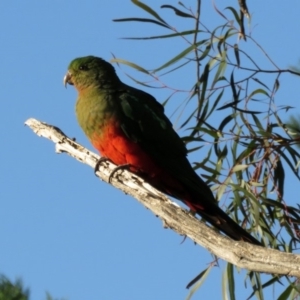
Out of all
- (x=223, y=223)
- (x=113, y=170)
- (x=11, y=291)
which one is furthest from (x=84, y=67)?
(x=11, y=291)

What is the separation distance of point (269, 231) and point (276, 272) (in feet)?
4.21

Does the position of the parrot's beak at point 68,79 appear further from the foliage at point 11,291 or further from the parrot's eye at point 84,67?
the foliage at point 11,291

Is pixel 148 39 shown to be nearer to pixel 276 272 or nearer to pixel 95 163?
pixel 95 163

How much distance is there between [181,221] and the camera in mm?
2898

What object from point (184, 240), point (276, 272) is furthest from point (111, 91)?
point (276, 272)

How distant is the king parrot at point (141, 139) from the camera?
12.7 ft

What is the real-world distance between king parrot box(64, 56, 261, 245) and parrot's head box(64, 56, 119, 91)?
3.4 inches

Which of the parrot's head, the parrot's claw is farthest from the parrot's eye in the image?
the parrot's claw

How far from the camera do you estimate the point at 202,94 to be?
3906 millimetres

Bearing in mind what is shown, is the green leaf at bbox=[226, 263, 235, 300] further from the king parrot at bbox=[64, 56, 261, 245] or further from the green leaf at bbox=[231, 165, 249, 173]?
the green leaf at bbox=[231, 165, 249, 173]

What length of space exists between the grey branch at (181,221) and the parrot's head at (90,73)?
2.16ft

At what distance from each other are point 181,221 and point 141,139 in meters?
1.15

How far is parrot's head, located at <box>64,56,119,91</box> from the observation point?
4.32 meters

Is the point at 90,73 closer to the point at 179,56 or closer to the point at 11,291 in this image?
the point at 179,56
